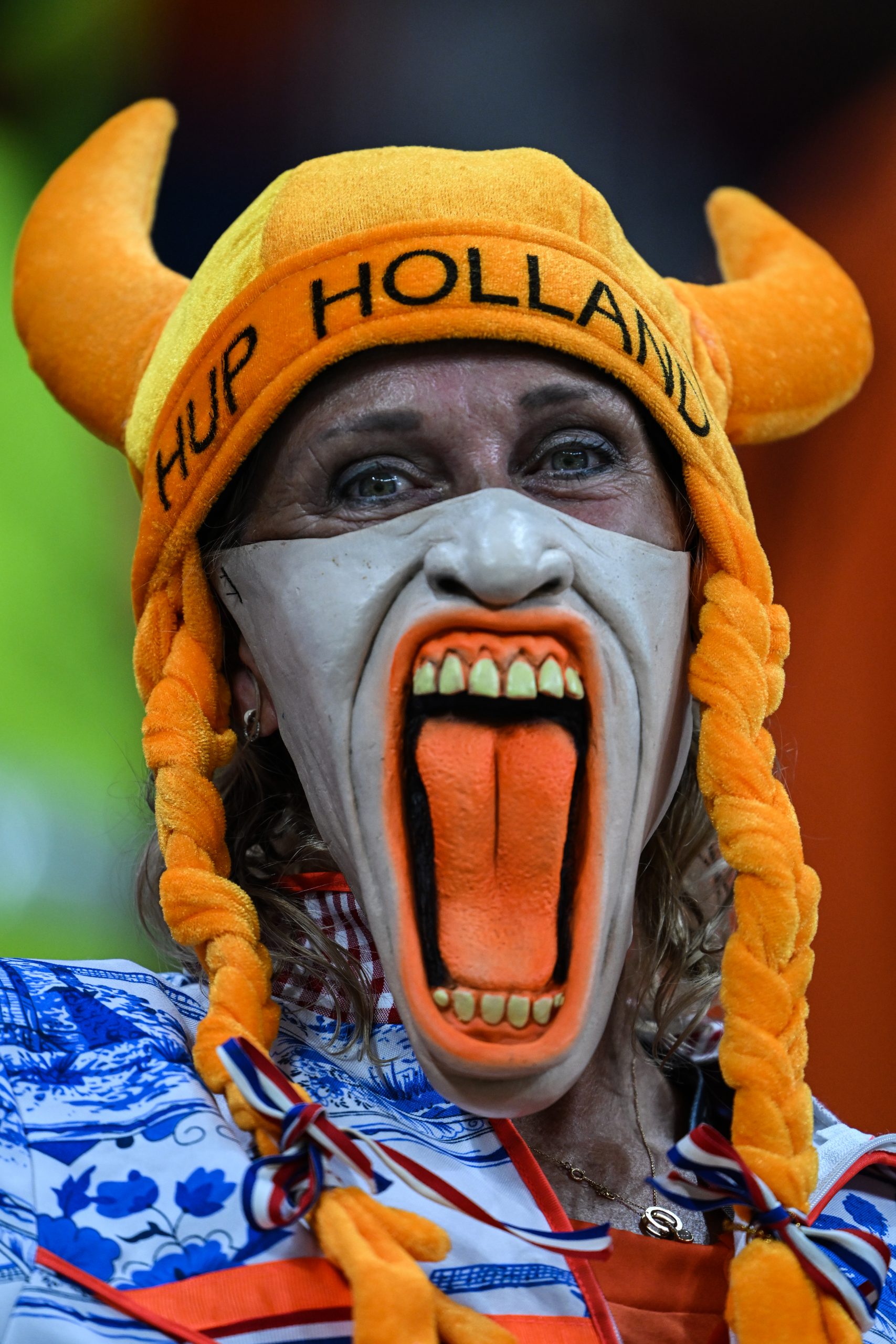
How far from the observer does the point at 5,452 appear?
73.2 inches

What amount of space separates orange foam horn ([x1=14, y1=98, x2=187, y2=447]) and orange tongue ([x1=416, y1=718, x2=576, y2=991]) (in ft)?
1.94

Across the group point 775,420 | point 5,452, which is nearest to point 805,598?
point 775,420

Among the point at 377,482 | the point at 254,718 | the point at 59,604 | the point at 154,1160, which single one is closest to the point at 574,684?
the point at 377,482

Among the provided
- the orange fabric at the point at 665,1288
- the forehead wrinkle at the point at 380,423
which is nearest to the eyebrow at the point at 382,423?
the forehead wrinkle at the point at 380,423

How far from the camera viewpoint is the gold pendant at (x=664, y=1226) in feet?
3.50

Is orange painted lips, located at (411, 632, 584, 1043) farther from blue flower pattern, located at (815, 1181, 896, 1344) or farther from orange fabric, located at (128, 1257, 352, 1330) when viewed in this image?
blue flower pattern, located at (815, 1181, 896, 1344)

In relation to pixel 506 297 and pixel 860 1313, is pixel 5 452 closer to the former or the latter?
pixel 506 297

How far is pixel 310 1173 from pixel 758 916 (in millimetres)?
408

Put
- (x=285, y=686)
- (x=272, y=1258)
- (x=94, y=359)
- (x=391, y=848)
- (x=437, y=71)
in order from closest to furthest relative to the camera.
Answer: (x=272, y=1258)
(x=391, y=848)
(x=285, y=686)
(x=94, y=359)
(x=437, y=71)

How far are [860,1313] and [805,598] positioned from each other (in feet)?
3.81

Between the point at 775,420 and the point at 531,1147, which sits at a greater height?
the point at 775,420

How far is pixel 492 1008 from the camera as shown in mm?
Answer: 896

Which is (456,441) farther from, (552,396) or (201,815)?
(201,815)

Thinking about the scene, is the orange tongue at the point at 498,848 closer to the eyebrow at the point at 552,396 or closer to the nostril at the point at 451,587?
the nostril at the point at 451,587
